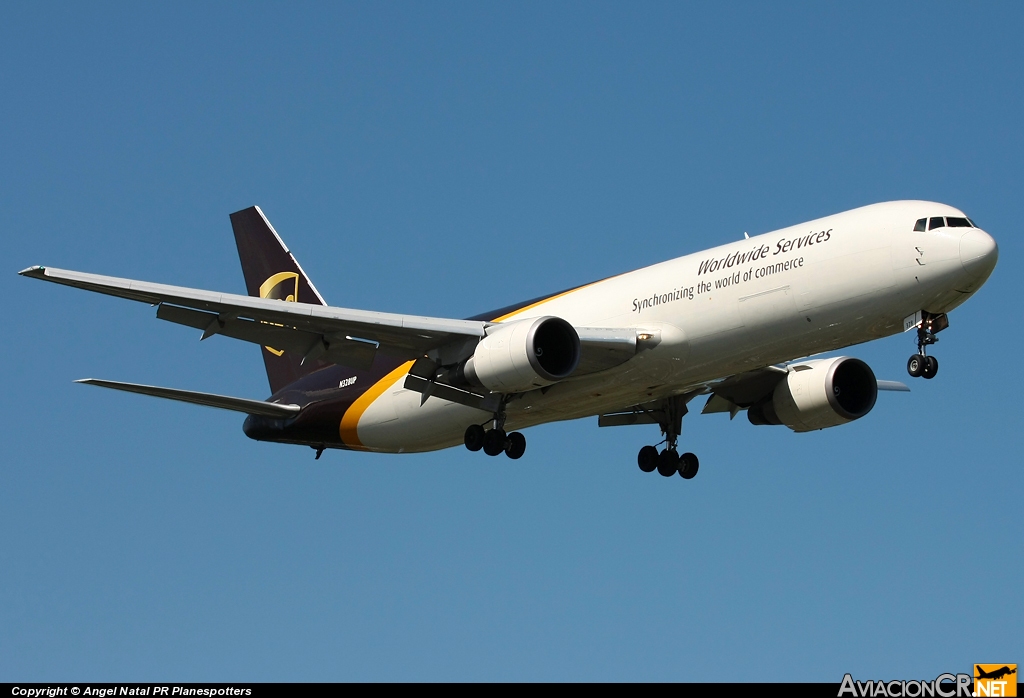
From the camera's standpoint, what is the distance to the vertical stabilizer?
39.3 m

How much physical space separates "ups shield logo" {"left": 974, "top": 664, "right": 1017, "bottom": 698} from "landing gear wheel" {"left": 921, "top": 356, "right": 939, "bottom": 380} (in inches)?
236

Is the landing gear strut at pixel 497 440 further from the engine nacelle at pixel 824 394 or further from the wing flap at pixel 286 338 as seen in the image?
the engine nacelle at pixel 824 394

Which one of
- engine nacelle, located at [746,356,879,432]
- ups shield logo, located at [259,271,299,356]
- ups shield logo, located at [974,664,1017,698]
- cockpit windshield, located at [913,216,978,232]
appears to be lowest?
ups shield logo, located at [974,664,1017,698]

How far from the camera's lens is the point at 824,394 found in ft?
112

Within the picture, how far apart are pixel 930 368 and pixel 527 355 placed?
8.14 metres

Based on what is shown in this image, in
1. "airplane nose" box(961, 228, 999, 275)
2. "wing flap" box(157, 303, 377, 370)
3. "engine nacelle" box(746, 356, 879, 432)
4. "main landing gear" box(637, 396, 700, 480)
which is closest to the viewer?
"airplane nose" box(961, 228, 999, 275)

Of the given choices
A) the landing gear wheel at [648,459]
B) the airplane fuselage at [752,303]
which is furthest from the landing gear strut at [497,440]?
the landing gear wheel at [648,459]

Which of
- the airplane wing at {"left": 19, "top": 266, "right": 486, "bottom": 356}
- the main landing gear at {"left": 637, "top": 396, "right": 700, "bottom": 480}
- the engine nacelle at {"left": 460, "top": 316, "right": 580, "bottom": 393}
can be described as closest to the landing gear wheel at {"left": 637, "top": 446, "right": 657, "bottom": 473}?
the main landing gear at {"left": 637, "top": 396, "right": 700, "bottom": 480}

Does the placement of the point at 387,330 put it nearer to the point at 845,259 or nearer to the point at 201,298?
the point at 201,298

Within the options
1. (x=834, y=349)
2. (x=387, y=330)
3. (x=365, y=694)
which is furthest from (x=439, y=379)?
(x=365, y=694)

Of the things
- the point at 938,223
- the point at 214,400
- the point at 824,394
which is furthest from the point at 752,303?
the point at 214,400

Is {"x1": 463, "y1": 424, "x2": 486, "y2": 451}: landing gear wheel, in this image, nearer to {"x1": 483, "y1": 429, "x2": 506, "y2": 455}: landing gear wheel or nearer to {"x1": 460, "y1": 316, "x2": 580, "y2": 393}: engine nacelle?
{"x1": 483, "y1": 429, "x2": 506, "y2": 455}: landing gear wheel

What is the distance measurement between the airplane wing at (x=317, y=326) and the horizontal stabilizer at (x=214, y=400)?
2578mm

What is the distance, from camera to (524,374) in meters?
29.2
